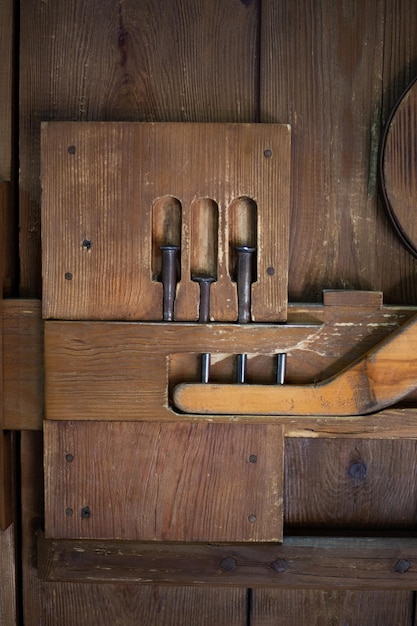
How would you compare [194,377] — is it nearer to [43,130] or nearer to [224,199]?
[224,199]

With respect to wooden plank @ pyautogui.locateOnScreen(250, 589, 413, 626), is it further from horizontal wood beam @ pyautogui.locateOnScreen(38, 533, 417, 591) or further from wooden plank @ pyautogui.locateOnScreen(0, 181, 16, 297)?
wooden plank @ pyautogui.locateOnScreen(0, 181, 16, 297)

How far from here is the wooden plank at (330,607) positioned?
0.97 meters

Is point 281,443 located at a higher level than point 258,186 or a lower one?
lower

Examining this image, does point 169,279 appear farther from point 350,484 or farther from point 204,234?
point 350,484

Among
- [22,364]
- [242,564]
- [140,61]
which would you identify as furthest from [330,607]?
[140,61]

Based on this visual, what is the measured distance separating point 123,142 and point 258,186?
189 mm

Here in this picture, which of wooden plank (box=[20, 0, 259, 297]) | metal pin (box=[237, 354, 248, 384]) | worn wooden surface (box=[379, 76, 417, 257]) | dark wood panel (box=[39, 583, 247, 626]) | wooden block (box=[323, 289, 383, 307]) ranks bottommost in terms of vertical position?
dark wood panel (box=[39, 583, 247, 626])

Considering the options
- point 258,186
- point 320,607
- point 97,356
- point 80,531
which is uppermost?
point 258,186

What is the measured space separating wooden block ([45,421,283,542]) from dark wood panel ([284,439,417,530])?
0.06 m

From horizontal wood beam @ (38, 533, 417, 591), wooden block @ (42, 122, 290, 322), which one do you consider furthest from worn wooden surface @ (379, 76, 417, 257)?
horizontal wood beam @ (38, 533, 417, 591)

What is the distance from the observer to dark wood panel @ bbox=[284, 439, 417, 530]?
95cm

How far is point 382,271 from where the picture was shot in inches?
36.6

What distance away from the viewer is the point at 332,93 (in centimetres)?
92

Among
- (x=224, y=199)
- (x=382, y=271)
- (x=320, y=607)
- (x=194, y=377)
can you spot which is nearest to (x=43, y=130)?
(x=224, y=199)
